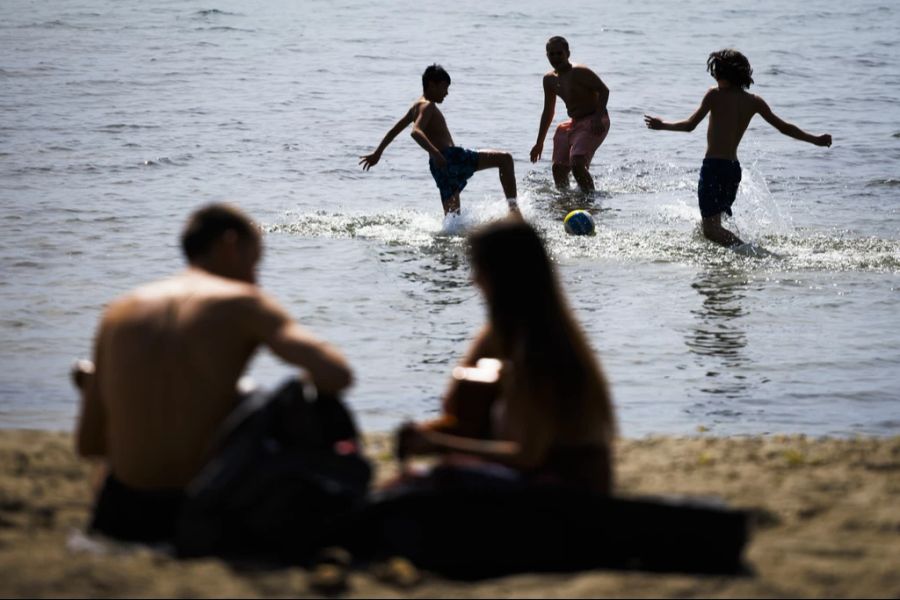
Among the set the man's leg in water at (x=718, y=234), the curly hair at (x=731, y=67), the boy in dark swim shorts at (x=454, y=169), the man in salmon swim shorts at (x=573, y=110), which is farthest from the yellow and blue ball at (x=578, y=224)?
the curly hair at (x=731, y=67)

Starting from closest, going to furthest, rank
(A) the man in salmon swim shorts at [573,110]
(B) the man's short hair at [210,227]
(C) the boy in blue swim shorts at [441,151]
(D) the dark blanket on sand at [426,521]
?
(D) the dark blanket on sand at [426,521] → (B) the man's short hair at [210,227] → (C) the boy in blue swim shorts at [441,151] → (A) the man in salmon swim shorts at [573,110]

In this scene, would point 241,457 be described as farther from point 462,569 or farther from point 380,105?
point 380,105

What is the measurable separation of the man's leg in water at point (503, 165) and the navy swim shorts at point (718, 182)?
2.22m

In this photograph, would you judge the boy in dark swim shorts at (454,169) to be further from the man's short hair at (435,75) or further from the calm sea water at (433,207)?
the man's short hair at (435,75)

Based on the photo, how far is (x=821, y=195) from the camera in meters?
16.8

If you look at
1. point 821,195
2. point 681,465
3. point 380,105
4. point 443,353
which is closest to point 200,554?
point 681,465

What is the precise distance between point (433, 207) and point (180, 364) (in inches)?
437

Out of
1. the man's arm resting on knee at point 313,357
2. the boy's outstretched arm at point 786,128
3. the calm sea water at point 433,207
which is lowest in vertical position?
the calm sea water at point 433,207

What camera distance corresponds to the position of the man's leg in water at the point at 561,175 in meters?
15.9

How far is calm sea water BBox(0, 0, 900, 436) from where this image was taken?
905 cm

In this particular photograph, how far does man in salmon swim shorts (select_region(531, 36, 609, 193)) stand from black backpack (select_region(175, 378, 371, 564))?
10.3 m

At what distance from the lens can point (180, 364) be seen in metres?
4.46

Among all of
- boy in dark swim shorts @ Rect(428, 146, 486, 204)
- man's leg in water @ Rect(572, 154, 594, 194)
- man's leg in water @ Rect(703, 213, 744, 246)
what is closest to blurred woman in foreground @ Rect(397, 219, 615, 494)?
man's leg in water @ Rect(703, 213, 744, 246)

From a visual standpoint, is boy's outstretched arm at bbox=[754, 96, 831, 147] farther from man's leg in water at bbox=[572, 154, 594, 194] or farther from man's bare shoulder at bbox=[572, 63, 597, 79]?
man's leg in water at bbox=[572, 154, 594, 194]
